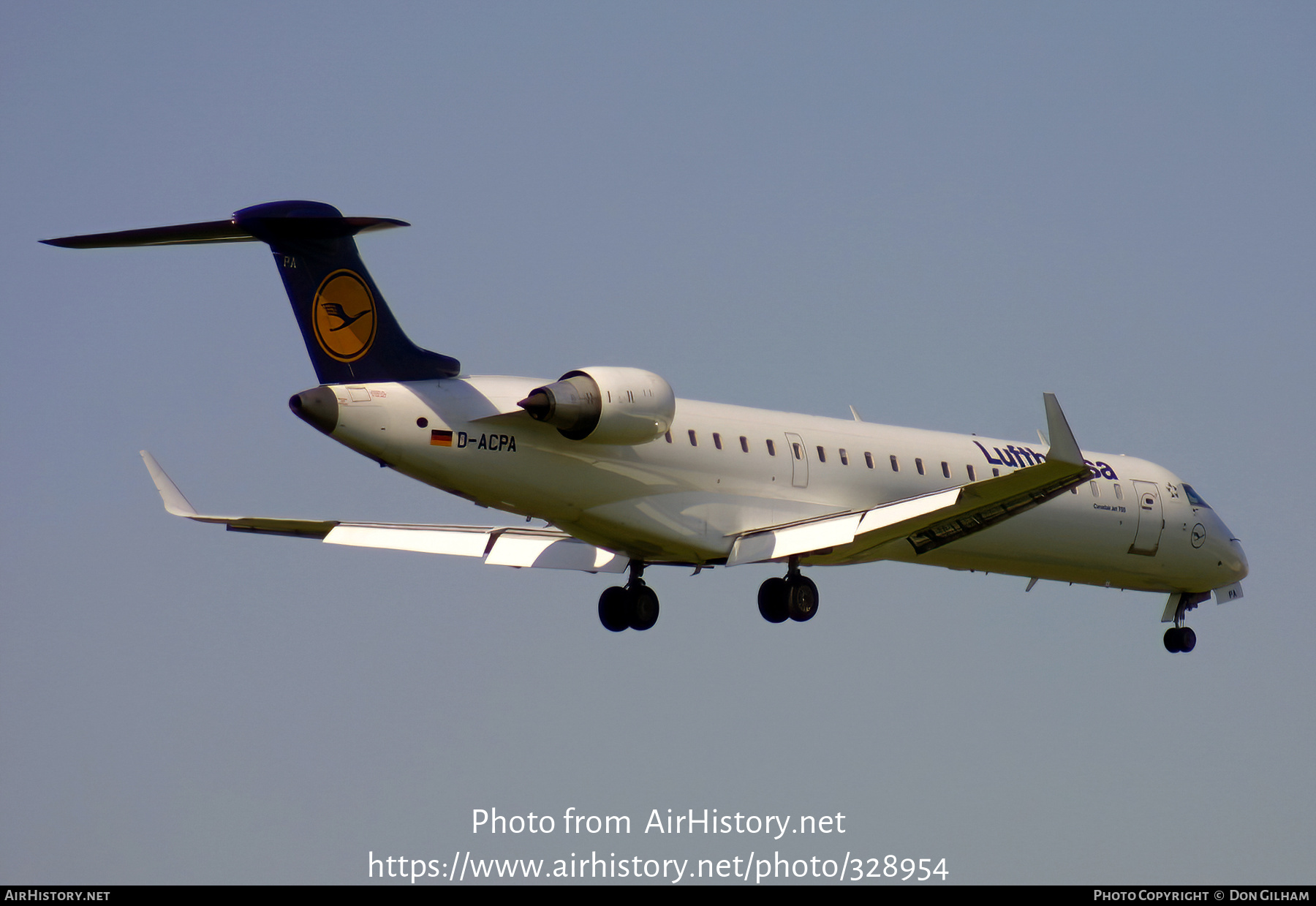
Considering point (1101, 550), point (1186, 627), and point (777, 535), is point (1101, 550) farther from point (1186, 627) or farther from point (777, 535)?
point (777, 535)

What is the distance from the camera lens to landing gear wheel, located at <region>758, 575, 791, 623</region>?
23203 mm

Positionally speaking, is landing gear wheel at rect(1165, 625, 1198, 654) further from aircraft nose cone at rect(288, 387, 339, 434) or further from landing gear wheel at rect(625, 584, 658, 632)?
aircraft nose cone at rect(288, 387, 339, 434)

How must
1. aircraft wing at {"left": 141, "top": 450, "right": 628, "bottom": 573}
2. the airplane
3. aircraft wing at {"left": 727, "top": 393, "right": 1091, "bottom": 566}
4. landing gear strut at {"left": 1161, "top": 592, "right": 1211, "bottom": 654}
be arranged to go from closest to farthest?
aircraft wing at {"left": 727, "top": 393, "right": 1091, "bottom": 566}
the airplane
aircraft wing at {"left": 141, "top": 450, "right": 628, "bottom": 573}
landing gear strut at {"left": 1161, "top": 592, "right": 1211, "bottom": 654}

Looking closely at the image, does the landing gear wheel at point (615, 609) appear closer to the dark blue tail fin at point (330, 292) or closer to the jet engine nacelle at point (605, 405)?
the jet engine nacelle at point (605, 405)

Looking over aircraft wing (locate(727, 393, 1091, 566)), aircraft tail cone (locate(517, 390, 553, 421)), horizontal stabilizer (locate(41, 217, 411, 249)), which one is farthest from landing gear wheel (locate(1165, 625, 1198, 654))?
horizontal stabilizer (locate(41, 217, 411, 249))

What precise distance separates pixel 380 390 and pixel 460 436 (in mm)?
1159

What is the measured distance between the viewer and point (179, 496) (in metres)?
23.9

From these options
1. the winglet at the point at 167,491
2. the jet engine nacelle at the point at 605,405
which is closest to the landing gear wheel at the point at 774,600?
the jet engine nacelle at the point at 605,405

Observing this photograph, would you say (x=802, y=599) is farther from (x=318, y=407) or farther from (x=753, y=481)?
(x=318, y=407)

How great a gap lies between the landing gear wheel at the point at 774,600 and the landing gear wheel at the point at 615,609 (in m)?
1.99

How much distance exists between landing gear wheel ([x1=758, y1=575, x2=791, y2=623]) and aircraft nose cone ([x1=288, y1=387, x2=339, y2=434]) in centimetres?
688

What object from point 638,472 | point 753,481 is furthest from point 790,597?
point 638,472

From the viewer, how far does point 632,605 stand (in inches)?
944

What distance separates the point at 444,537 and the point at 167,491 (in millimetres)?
4102
